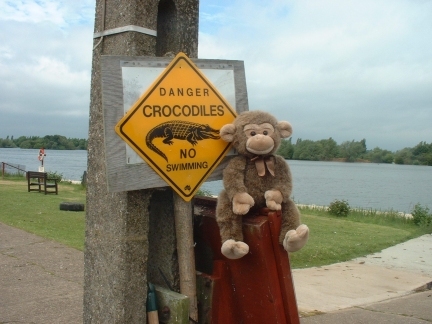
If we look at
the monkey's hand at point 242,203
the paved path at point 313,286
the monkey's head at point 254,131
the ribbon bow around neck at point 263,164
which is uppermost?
the monkey's head at point 254,131

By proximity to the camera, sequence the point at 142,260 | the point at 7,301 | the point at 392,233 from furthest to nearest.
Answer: the point at 392,233
the point at 7,301
the point at 142,260

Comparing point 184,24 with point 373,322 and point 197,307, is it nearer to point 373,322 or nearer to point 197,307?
point 197,307

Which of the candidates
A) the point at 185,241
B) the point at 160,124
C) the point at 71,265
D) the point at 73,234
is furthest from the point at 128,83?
the point at 73,234

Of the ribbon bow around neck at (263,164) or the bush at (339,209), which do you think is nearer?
the ribbon bow around neck at (263,164)

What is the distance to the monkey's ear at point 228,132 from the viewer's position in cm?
322

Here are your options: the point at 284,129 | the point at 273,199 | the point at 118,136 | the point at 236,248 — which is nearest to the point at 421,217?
the point at 284,129

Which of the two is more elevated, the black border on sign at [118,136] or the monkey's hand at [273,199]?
the black border on sign at [118,136]

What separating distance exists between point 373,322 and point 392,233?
21.3ft

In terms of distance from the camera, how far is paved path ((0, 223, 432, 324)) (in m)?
5.16

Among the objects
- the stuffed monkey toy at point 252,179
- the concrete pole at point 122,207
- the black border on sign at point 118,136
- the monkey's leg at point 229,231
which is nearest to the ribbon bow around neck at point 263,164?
the stuffed monkey toy at point 252,179

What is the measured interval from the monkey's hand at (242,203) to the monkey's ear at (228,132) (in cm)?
35

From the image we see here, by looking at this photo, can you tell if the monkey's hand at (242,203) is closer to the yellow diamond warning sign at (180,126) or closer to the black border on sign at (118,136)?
the yellow diamond warning sign at (180,126)

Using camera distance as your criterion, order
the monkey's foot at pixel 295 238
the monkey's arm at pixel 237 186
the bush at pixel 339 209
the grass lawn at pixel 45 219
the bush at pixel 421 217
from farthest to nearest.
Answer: the bush at pixel 339 209 → the bush at pixel 421 217 → the grass lawn at pixel 45 219 → the monkey's arm at pixel 237 186 → the monkey's foot at pixel 295 238

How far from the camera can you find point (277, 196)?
10.2 feet
